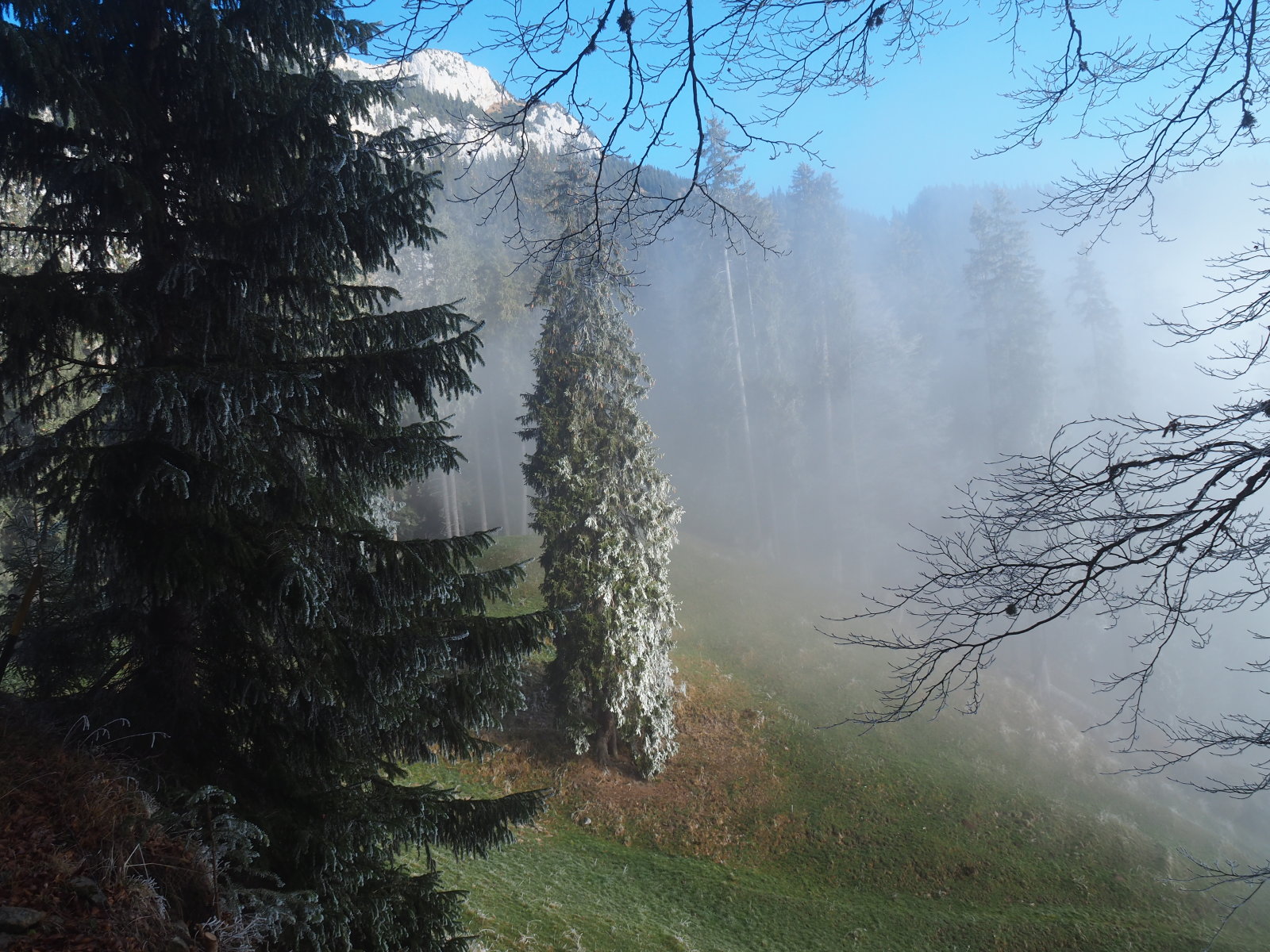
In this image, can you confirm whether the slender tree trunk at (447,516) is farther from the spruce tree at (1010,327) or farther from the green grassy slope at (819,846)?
the spruce tree at (1010,327)


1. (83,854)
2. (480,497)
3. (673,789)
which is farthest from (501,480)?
(83,854)

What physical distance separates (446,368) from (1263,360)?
538 cm

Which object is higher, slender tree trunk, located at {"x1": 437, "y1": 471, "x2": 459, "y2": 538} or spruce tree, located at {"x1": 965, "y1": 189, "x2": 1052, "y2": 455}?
spruce tree, located at {"x1": 965, "y1": 189, "x2": 1052, "y2": 455}

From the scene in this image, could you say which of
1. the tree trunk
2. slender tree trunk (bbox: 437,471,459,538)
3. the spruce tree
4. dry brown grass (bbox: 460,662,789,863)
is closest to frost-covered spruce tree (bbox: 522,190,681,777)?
the tree trunk

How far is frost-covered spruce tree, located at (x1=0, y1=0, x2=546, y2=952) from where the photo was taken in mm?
3863

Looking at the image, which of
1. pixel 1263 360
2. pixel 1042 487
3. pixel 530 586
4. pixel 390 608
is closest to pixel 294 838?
pixel 390 608

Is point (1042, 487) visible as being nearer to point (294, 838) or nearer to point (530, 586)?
point (294, 838)

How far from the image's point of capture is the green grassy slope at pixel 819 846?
35.8ft

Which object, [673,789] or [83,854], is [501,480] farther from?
[83,854]

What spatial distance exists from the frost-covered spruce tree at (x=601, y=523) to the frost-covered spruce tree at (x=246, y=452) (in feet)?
31.5

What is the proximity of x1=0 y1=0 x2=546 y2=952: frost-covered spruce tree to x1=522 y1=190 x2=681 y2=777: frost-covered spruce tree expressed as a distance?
9.59m

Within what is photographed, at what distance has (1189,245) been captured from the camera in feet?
265

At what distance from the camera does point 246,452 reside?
4379 millimetres

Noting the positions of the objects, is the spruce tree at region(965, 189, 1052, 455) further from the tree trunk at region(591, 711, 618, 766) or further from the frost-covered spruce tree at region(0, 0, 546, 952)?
the frost-covered spruce tree at region(0, 0, 546, 952)
